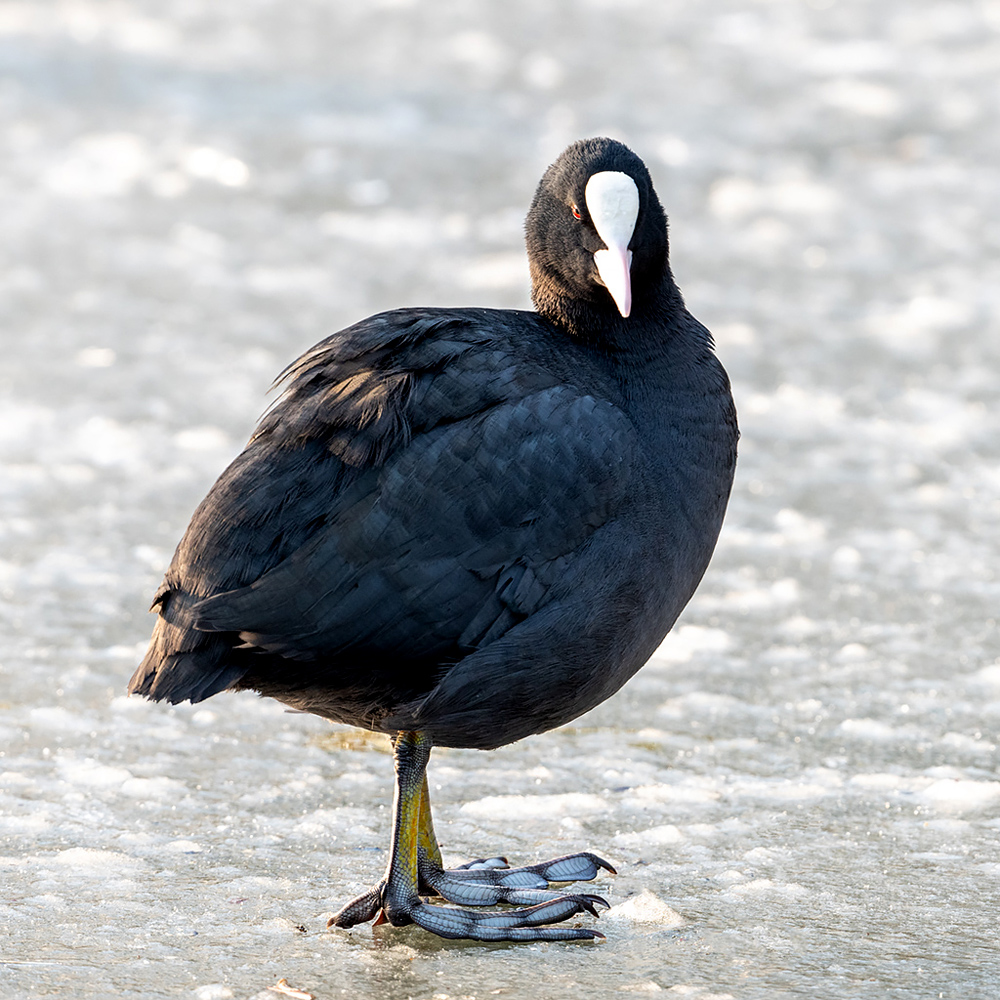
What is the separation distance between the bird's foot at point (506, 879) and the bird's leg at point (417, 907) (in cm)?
5

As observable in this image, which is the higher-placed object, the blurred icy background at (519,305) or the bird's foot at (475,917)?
the blurred icy background at (519,305)

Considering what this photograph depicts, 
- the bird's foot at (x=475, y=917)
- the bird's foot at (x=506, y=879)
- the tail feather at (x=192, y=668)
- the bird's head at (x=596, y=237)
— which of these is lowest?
the bird's foot at (x=475, y=917)

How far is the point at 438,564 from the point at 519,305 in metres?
3.48

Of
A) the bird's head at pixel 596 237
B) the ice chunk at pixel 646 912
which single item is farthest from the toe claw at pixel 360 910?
the bird's head at pixel 596 237

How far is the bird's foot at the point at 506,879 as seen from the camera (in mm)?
2855

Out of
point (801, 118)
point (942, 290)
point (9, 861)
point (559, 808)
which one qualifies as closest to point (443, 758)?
point (559, 808)

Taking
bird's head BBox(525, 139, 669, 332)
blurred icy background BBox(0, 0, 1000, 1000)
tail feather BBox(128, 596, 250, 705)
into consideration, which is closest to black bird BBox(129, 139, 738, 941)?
tail feather BBox(128, 596, 250, 705)

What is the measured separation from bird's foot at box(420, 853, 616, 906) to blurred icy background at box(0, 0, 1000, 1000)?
0.07 meters

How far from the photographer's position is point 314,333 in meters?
5.89

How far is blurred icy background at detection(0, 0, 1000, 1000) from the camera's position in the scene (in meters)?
2.69

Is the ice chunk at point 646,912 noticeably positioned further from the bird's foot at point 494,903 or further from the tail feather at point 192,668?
the tail feather at point 192,668

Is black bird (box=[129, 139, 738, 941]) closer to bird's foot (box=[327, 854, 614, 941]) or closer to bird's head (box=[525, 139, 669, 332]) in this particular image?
bird's foot (box=[327, 854, 614, 941])

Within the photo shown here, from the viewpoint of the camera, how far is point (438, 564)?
2.71 meters

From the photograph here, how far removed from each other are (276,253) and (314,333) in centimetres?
88
